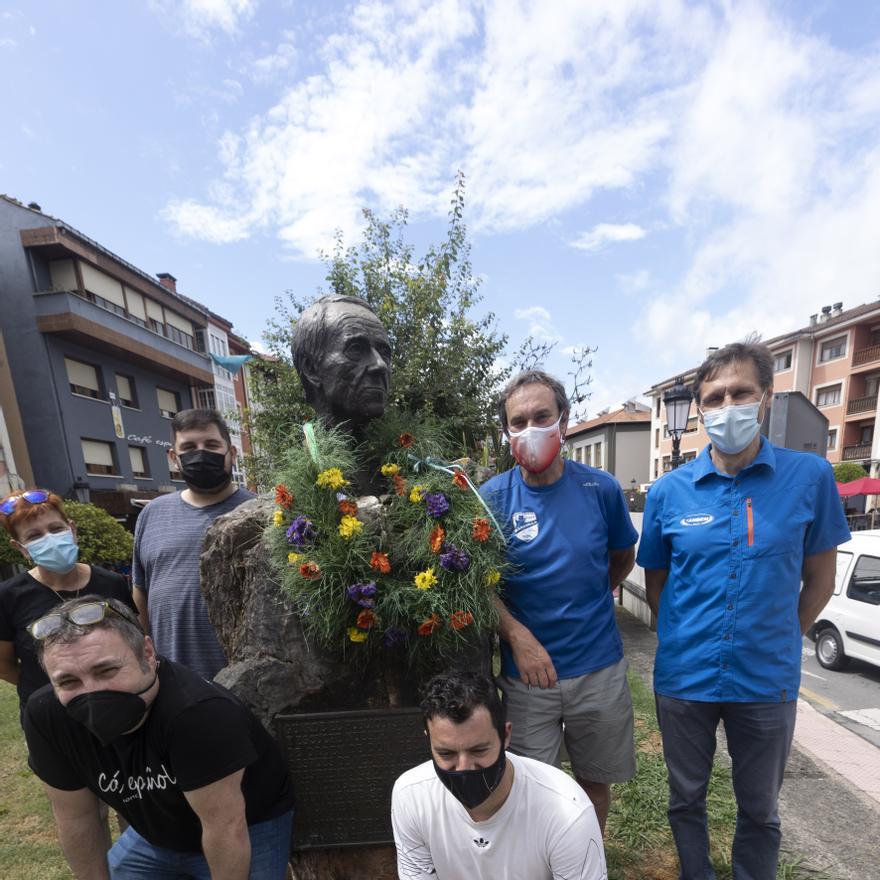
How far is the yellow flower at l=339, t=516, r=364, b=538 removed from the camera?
1.83 metres

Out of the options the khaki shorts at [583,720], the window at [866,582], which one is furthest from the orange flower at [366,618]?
the window at [866,582]

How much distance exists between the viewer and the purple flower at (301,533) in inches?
72.5

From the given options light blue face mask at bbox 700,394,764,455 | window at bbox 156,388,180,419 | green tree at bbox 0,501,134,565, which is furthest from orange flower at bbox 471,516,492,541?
window at bbox 156,388,180,419

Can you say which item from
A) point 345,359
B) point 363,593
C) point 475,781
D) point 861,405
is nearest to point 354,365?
point 345,359

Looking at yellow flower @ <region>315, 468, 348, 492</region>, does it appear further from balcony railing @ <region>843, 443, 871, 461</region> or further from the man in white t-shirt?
balcony railing @ <region>843, 443, 871, 461</region>

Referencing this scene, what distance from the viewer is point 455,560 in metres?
1.79

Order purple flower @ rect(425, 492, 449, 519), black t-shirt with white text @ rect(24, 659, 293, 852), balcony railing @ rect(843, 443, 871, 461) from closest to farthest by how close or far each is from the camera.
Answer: black t-shirt with white text @ rect(24, 659, 293, 852) < purple flower @ rect(425, 492, 449, 519) < balcony railing @ rect(843, 443, 871, 461)

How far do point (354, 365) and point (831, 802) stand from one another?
12.9 feet

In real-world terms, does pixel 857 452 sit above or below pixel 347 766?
below

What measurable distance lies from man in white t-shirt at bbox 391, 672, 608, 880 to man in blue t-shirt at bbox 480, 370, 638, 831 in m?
0.37

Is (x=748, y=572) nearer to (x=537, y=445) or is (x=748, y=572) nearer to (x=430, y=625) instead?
(x=537, y=445)

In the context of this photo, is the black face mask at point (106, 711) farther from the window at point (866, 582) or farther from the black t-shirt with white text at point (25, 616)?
the window at point (866, 582)

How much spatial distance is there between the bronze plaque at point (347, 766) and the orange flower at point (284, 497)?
0.88m

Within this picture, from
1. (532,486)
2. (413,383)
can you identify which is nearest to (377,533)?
(532,486)
